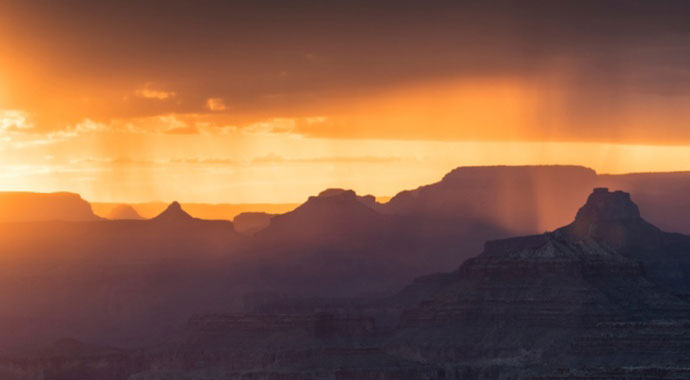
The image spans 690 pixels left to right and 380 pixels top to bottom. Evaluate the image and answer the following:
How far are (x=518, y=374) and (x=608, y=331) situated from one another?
8306 mm

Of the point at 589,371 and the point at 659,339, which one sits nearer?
the point at 589,371

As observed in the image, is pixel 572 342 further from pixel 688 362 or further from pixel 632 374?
pixel 632 374

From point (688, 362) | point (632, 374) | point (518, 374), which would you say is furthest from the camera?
point (518, 374)

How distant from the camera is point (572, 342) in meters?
198

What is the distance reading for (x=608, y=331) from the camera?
642 feet

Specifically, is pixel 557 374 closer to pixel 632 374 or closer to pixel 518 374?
pixel 632 374

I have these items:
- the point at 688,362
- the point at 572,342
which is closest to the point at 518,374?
the point at 572,342

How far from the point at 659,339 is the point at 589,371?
22.2 meters

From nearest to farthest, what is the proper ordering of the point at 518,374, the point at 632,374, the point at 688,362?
the point at 632,374 → the point at 688,362 → the point at 518,374

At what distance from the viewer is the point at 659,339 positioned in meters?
192

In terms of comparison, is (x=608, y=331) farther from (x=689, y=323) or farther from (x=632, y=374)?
(x=632, y=374)

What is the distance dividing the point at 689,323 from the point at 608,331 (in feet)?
21.9

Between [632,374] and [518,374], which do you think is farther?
[518,374]

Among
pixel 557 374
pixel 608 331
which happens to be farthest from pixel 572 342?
pixel 557 374
